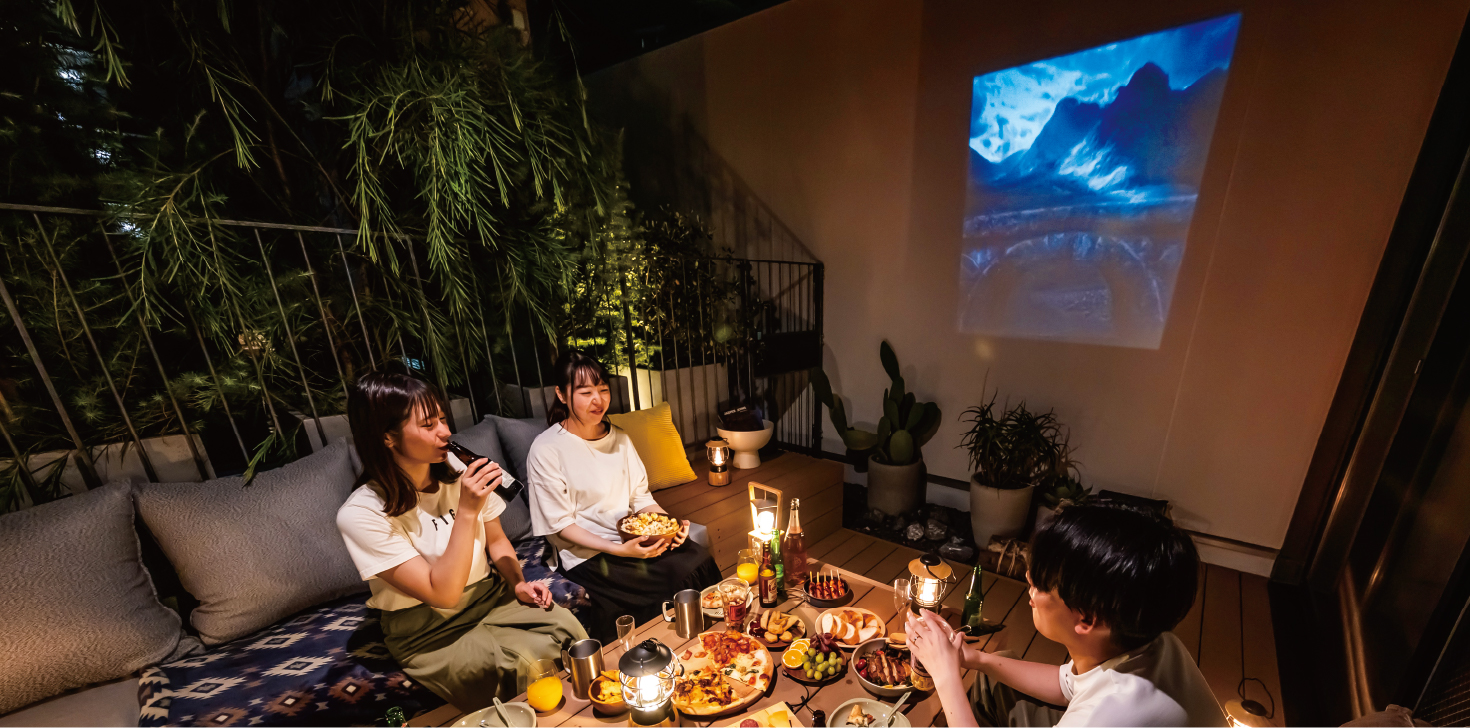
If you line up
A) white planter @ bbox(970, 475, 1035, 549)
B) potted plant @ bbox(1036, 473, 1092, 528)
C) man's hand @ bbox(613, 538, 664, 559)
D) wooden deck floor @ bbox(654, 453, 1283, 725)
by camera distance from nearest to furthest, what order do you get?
man's hand @ bbox(613, 538, 664, 559) → wooden deck floor @ bbox(654, 453, 1283, 725) → potted plant @ bbox(1036, 473, 1092, 528) → white planter @ bbox(970, 475, 1035, 549)

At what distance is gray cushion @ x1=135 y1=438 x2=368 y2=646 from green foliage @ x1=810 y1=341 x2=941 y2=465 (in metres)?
2.68

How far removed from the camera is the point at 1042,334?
2.93m

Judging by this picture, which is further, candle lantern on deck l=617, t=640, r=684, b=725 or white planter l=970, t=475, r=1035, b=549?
white planter l=970, t=475, r=1035, b=549

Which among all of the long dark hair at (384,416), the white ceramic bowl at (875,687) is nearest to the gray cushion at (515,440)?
the long dark hair at (384,416)

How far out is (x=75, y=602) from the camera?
128 cm

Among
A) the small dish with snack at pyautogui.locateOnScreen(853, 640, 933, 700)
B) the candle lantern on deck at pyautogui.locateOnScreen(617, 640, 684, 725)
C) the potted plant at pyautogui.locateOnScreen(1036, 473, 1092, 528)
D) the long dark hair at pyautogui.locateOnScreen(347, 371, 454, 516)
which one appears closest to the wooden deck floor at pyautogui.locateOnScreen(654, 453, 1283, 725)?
the small dish with snack at pyautogui.locateOnScreen(853, 640, 933, 700)

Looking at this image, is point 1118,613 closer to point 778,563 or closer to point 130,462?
point 778,563

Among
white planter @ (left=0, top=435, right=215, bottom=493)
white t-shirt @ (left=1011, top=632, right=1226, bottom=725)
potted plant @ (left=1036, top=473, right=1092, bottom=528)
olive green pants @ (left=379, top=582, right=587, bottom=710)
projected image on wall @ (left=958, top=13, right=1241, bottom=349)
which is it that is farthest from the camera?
potted plant @ (left=1036, top=473, right=1092, bottom=528)

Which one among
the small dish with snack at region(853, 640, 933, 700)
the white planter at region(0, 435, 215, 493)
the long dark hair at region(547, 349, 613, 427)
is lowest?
the small dish with snack at region(853, 640, 933, 700)

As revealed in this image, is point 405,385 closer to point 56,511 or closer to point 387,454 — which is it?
point 387,454

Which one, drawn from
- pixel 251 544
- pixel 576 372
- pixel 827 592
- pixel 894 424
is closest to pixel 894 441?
pixel 894 424

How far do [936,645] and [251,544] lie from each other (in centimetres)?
205

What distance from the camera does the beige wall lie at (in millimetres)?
2086

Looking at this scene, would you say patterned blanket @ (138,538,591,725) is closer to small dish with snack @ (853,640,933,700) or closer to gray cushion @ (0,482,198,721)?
gray cushion @ (0,482,198,721)
